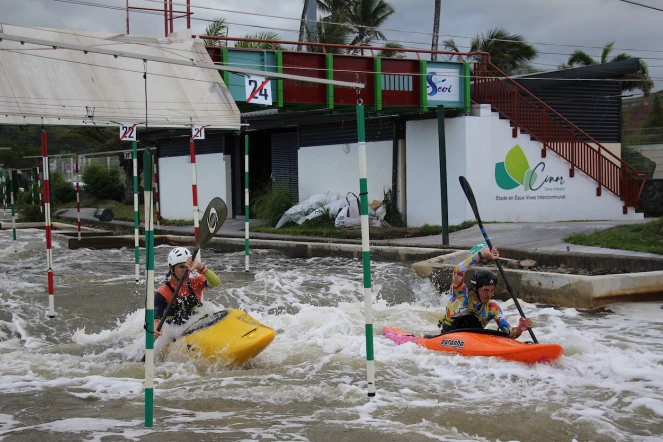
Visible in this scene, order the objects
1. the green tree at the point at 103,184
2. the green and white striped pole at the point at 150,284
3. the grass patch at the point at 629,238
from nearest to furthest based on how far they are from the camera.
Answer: the green and white striped pole at the point at 150,284 < the grass patch at the point at 629,238 < the green tree at the point at 103,184

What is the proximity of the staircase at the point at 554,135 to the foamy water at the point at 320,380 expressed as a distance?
26.5ft

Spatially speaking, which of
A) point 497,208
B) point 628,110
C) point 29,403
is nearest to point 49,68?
point 29,403

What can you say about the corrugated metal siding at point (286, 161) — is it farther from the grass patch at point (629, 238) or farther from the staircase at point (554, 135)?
the grass patch at point (629, 238)

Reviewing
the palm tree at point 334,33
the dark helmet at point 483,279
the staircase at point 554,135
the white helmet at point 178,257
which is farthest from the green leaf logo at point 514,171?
the palm tree at point 334,33

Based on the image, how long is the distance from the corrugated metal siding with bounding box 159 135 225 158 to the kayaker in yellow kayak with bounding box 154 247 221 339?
16347 mm

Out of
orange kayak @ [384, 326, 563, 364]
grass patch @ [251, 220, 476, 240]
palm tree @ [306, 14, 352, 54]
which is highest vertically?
palm tree @ [306, 14, 352, 54]

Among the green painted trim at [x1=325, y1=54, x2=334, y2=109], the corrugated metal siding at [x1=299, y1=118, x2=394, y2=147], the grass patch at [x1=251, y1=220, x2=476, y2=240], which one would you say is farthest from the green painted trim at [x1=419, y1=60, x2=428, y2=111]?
the grass patch at [x1=251, y1=220, x2=476, y2=240]

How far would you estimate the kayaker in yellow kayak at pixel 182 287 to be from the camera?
675cm

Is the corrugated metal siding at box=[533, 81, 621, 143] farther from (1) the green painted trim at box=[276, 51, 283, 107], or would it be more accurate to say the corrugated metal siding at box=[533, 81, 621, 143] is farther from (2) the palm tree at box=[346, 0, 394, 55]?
(2) the palm tree at box=[346, 0, 394, 55]

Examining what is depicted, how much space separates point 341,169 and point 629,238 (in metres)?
8.78

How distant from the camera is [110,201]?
34344mm

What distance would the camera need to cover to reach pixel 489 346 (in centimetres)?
667

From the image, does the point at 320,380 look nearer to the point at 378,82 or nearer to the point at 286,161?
the point at 378,82

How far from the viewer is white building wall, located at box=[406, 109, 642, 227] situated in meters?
16.8
